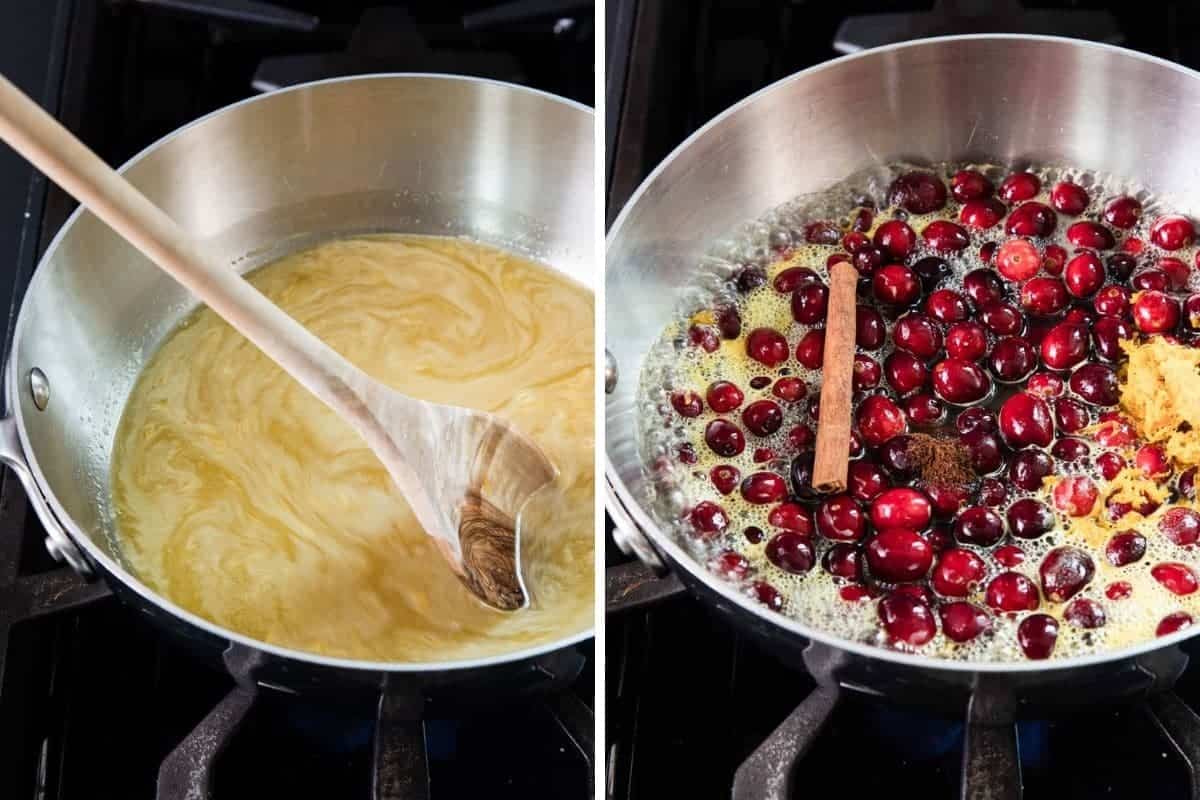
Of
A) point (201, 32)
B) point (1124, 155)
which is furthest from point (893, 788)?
point (201, 32)

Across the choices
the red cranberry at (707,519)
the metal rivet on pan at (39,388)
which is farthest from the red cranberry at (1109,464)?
the metal rivet on pan at (39,388)

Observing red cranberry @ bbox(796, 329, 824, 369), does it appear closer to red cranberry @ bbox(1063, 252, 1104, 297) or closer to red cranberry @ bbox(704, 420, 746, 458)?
red cranberry @ bbox(704, 420, 746, 458)

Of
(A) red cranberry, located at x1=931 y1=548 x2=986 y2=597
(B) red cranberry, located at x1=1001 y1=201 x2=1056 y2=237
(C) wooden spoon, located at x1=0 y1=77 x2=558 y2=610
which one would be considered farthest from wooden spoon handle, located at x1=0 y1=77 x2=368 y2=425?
(B) red cranberry, located at x1=1001 y1=201 x2=1056 y2=237

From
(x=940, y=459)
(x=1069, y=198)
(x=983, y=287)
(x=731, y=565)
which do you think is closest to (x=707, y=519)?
(x=731, y=565)

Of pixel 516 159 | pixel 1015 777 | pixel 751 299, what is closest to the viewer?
pixel 1015 777

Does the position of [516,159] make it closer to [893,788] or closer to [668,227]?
[668,227]

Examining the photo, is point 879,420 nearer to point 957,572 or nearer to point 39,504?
point 957,572
